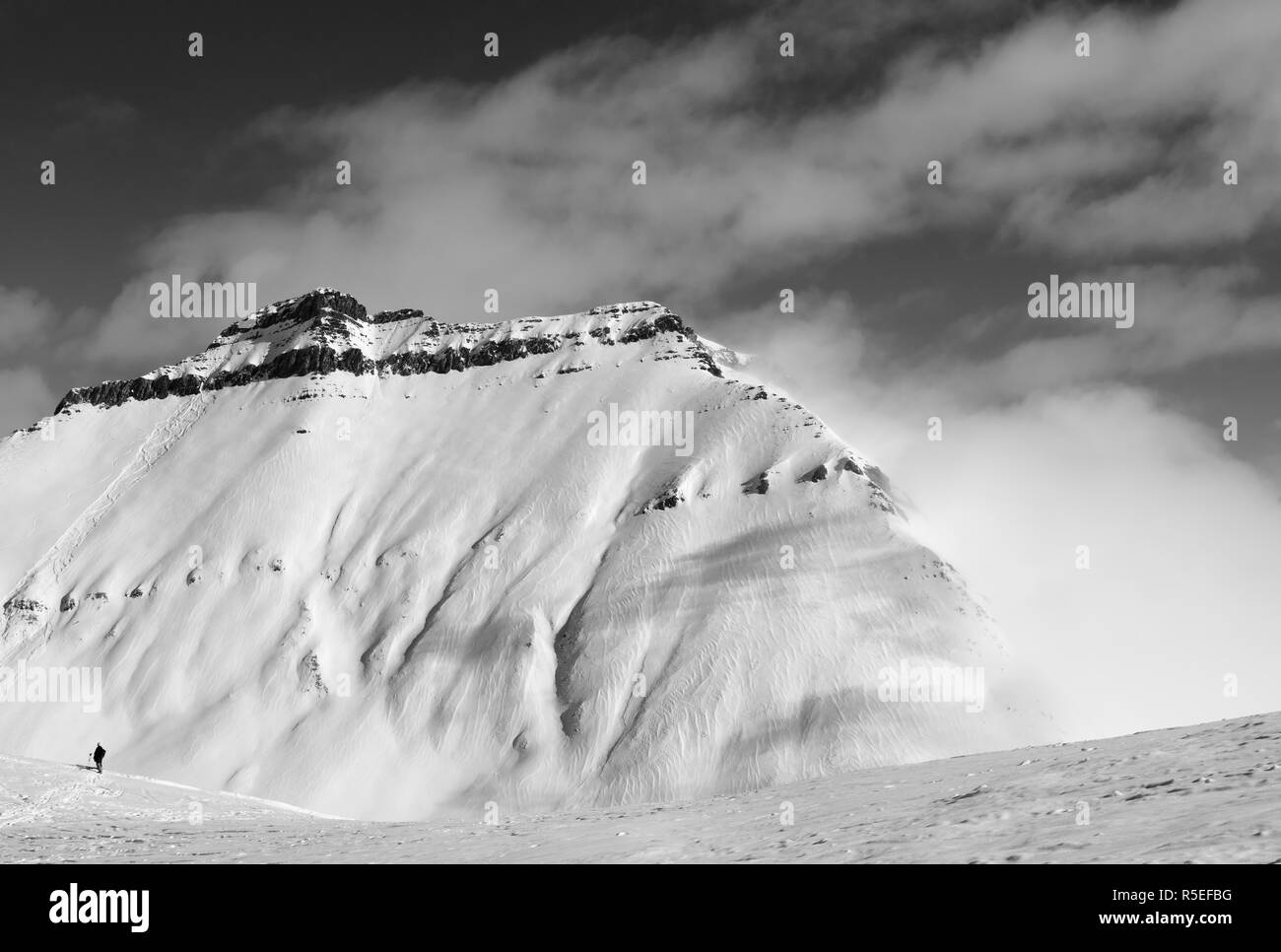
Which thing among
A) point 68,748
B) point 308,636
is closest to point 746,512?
point 308,636

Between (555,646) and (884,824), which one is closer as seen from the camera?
(884,824)

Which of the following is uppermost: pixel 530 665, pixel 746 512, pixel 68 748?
pixel 746 512

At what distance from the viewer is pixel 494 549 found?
18400 cm

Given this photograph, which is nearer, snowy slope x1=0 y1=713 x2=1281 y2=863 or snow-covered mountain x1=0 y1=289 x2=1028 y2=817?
snowy slope x1=0 y1=713 x2=1281 y2=863

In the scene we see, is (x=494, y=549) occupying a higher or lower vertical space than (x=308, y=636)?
higher

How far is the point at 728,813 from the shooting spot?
2483 centimetres

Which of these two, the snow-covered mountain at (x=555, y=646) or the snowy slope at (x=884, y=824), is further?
the snow-covered mountain at (x=555, y=646)

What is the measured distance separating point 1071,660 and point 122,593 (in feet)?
594

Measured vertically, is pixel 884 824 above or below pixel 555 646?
above
